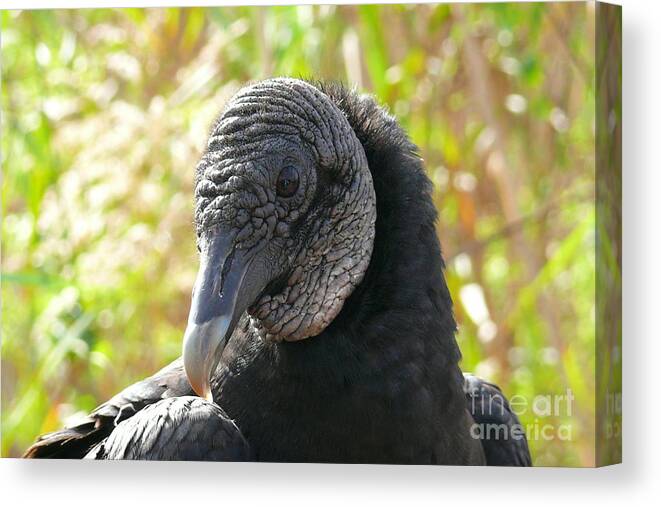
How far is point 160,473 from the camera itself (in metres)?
3.47

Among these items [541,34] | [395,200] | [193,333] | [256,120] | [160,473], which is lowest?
[160,473]

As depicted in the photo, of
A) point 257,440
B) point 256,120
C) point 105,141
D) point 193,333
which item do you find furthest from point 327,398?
point 105,141

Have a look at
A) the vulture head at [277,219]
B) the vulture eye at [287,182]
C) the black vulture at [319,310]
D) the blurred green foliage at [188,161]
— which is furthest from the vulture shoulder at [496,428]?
the vulture eye at [287,182]

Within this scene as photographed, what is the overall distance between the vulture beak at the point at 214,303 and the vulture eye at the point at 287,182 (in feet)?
0.65

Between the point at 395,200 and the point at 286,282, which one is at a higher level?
the point at 395,200

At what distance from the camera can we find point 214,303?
9.71ft

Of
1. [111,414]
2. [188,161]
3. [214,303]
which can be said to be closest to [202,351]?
[214,303]

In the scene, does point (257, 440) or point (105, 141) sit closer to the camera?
point (257, 440)

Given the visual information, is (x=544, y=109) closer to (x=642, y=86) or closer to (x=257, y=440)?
(x=642, y=86)

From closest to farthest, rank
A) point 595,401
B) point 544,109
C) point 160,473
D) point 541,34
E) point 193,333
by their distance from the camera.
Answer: point 193,333
point 160,473
point 595,401
point 541,34
point 544,109

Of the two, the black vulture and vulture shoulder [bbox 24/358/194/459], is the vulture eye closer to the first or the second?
the black vulture

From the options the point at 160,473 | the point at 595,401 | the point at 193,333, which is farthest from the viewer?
the point at 595,401

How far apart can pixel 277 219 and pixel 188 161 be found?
1.79 metres

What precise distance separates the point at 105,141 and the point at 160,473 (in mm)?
1622
